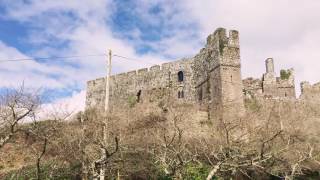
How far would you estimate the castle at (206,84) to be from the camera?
30.3 m

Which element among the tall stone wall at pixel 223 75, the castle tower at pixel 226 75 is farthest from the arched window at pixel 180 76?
the castle tower at pixel 226 75

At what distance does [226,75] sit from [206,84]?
260cm

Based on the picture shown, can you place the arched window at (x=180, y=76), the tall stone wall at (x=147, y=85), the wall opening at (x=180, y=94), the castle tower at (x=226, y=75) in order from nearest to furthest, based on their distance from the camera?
the castle tower at (x=226, y=75)
the tall stone wall at (x=147, y=85)
the wall opening at (x=180, y=94)
the arched window at (x=180, y=76)

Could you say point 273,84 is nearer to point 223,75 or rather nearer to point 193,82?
point 193,82

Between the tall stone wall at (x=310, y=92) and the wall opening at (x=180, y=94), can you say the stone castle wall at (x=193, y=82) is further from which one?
the tall stone wall at (x=310, y=92)

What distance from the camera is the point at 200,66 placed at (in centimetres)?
3447

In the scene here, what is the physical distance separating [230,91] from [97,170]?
16.5 m

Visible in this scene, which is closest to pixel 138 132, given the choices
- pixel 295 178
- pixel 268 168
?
pixel 268 168

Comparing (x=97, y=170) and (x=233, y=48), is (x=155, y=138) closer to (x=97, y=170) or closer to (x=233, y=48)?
(x=97, y=170)

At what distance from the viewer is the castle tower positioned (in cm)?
2962

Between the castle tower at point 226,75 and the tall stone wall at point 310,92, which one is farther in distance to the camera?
the tall stone wall at point 310,92

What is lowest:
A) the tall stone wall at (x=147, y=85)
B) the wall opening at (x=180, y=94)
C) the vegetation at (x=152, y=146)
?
the vegetation at (x=152, y=146)

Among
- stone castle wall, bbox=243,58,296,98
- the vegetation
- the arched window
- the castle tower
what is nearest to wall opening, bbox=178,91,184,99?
the arched window

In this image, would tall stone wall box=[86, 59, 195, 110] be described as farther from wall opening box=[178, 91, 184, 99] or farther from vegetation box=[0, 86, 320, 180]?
vegetation box=[0, 86, 320, 180]
